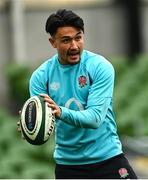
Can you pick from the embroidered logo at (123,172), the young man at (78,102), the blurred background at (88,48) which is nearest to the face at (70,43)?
the young man at (78,102)

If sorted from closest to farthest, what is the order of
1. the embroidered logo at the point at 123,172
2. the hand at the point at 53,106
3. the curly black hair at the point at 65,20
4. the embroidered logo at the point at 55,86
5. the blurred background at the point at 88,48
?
the hand at the point at 53,106 < the curly black hair at the point at 65,20 < the embroidered logo at the point at 55,86 < the embroidered logo at the point at 123,172 < the blurred background at the point at 88,48

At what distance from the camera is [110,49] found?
733 inches

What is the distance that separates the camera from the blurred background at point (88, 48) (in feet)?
41.8

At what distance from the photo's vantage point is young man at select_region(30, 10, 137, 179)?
5656 mm

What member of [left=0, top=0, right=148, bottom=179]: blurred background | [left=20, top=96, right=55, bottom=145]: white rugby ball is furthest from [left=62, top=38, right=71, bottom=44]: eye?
[left=0, top=0, right=148, bottom=179]: blurred background

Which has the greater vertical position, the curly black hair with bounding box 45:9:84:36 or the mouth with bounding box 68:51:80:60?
the curly black hair with bounding box 45:9:84:36

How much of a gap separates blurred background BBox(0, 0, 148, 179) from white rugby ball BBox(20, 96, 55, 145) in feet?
20.2

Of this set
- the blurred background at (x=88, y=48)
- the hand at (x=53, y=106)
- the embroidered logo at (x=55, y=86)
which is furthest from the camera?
the blurred background at (x=88, y=48)

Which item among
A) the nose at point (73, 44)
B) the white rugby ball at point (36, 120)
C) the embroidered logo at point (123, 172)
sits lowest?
the embroidered logo at point (123, 172)

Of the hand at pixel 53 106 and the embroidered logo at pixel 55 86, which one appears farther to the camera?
the embroidered logo at pixel 55 86

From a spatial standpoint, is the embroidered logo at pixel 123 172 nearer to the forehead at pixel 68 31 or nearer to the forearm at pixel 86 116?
the forearm at pixel 86 116

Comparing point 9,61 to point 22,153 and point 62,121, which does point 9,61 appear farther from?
point 62,121

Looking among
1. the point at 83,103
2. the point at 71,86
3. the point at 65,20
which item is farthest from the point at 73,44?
the point at 83,103

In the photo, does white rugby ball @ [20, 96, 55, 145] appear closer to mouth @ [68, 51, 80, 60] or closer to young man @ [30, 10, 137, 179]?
young man @ [30, 10, 137, 179]
